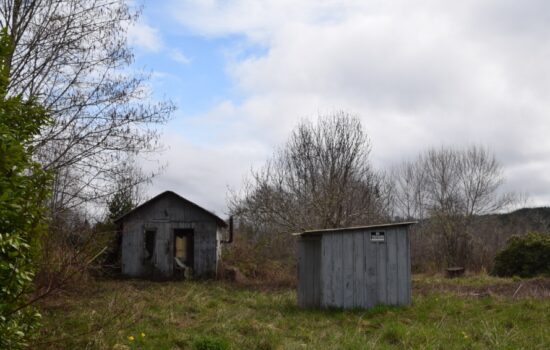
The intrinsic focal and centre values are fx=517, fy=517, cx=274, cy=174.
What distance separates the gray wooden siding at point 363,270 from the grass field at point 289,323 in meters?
0.46

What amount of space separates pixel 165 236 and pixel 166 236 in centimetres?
4

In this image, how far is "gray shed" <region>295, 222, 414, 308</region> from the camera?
12.3m

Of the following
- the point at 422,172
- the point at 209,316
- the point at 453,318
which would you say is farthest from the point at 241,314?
the point at 422,172

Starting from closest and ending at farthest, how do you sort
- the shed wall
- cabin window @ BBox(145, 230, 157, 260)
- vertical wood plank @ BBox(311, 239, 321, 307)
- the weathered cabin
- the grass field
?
the grass field → vertical wood plank @ BBox(311, 239, 321, 307) → the shed wall → the weathered cabin → cabin window @ BBox(145, 230, 157, 260)

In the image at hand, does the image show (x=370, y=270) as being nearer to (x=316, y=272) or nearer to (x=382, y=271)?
(x=382, y=271)

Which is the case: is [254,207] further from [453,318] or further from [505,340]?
[505,340]

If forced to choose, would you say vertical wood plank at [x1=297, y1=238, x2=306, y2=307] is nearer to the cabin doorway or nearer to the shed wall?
the shed wall

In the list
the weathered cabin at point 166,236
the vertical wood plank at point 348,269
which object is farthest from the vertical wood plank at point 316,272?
the weathered cabin at point 166,236

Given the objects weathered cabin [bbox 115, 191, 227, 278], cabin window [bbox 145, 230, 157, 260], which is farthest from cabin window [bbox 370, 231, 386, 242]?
cabin window [bbox 145, 230, 157, 260]

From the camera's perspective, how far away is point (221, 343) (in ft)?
25.0

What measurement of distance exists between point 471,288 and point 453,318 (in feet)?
17.2

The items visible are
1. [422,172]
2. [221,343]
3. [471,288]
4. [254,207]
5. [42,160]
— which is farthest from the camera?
[422,172]

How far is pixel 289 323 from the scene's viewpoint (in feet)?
34.0

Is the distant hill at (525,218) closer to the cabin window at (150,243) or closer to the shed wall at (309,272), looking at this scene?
the cabin window at (150,243)
